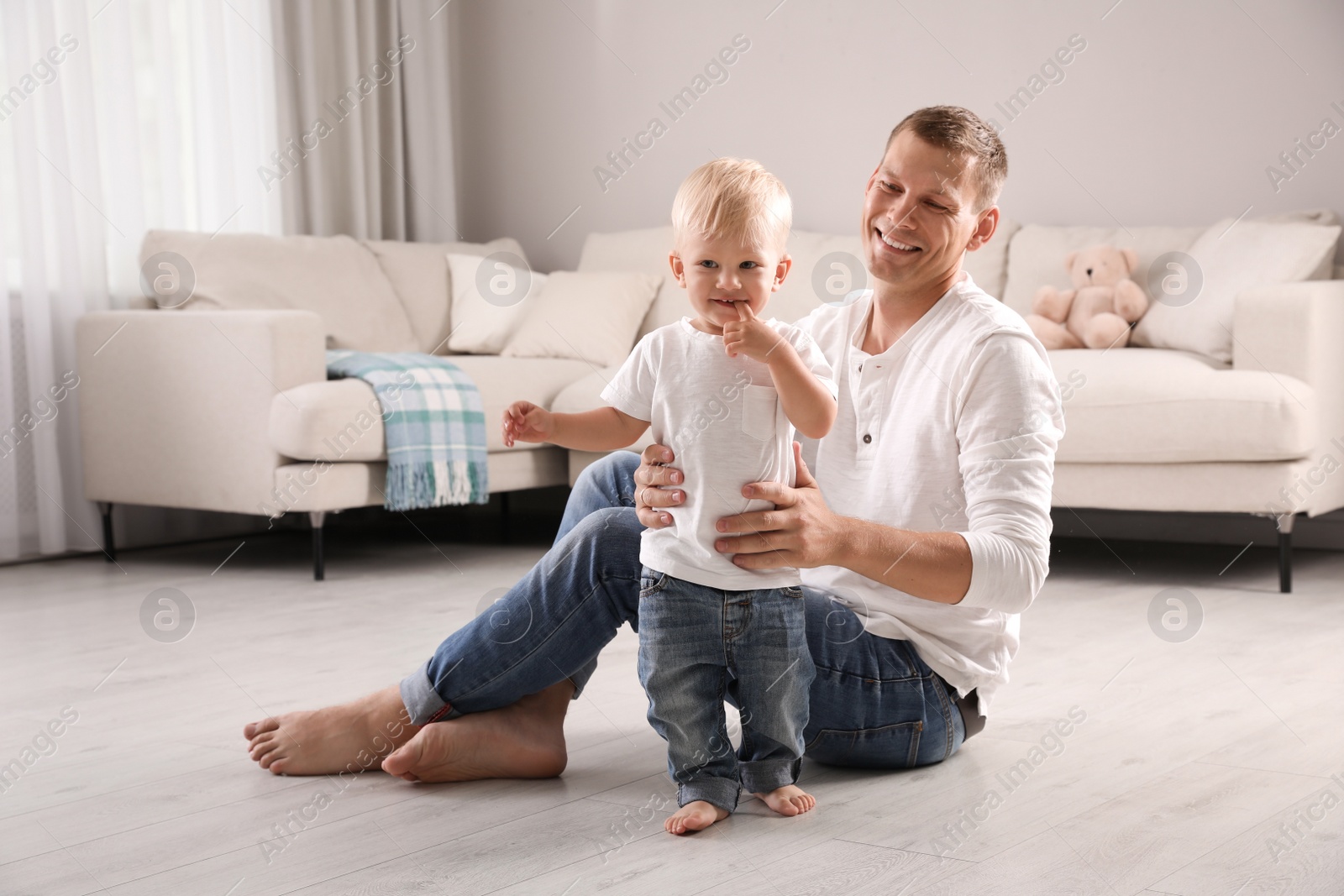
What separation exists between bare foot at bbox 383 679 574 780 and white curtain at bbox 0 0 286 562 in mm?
2399

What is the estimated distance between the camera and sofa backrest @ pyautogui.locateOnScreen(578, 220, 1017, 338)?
360cm

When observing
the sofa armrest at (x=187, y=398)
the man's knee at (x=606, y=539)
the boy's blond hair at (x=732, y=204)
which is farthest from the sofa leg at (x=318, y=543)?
the boy's blond hair at (x=732, y=204)

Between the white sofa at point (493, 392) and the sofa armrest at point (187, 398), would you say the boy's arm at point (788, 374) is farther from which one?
the sofa armrest at point (187, 398)

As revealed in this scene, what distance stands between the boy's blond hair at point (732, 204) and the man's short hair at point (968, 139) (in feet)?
0.75

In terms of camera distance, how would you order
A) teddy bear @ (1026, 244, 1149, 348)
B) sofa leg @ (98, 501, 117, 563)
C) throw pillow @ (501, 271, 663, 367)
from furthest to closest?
throw pillow @ (501, 271, 663, 367) → sofa leg @ (98, 501, 117, 563) → teddy bear @ (1026, 244, 1149, 348)

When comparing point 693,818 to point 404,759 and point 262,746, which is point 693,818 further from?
point 262,746

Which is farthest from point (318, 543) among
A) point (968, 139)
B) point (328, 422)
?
point (968, 139)

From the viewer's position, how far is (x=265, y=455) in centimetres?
302

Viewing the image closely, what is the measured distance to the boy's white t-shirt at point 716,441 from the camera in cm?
125

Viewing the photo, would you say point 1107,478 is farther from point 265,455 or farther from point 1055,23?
point 265,455

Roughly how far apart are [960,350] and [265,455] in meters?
2.10

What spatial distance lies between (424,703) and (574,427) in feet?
1.29

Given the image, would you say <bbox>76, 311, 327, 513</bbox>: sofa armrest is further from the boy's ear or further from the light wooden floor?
the boy's ear

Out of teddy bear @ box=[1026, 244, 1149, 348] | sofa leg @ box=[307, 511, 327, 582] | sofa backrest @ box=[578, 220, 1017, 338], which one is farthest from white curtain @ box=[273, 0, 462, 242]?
teddy bear @ box=[1026, 244, 1149, 348]
